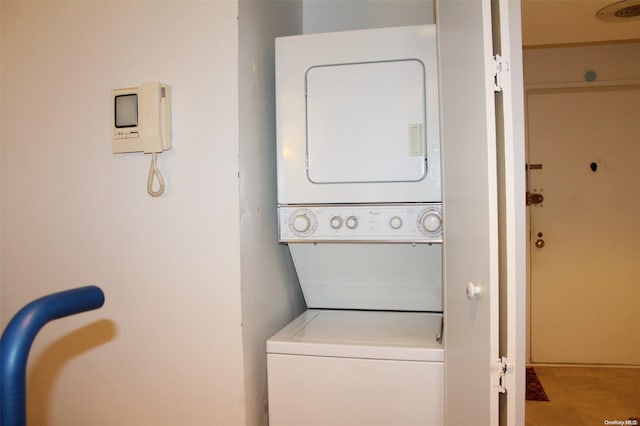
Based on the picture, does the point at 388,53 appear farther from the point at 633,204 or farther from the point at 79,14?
the point at 633,204

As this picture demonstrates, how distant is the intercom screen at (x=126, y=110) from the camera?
4.94 ft

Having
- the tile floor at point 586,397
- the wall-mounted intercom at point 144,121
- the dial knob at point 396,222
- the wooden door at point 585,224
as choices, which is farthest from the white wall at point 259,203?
the wooden door at point 585,224

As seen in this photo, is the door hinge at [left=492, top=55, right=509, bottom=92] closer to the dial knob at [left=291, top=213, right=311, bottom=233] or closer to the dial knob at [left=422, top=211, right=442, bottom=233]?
the dial knob at [left=422, top=211, right=442, bottom=233]

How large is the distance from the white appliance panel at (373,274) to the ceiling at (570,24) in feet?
5.75

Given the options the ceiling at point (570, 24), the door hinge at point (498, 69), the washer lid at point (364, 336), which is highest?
the ceiling at point (570, 24)

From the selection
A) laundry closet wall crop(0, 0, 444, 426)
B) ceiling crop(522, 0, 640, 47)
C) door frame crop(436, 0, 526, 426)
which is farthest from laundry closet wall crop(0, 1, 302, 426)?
ceiling crop(522, 0, 640, 47)

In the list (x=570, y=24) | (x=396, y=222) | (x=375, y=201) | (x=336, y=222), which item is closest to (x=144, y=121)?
(x=336, y=222)

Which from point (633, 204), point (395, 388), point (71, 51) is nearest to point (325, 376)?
point (395, 388)

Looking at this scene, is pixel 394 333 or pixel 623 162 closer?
pixel 394 333

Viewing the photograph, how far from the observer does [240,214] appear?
4.83 ft

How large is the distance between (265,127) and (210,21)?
1.52ft

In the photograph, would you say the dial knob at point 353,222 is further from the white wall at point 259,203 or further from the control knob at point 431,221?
the white wall at point 259,203

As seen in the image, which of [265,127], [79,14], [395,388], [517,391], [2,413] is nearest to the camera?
[2,413]

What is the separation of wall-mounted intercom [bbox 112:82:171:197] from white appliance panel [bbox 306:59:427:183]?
1.87ft
